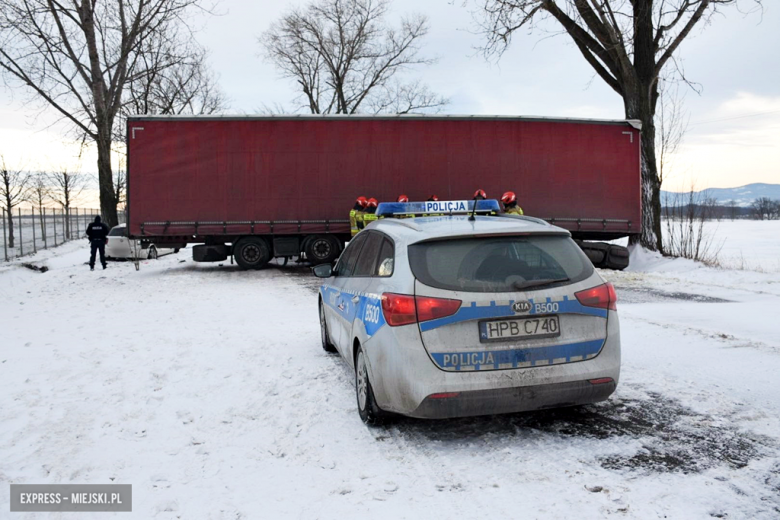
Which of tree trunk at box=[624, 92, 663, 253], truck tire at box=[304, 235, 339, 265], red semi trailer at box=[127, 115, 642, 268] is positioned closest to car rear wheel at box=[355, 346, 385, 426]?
red semi trailer at box=[127, 115, 642, 268]

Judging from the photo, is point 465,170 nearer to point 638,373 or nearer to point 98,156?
point 638,373

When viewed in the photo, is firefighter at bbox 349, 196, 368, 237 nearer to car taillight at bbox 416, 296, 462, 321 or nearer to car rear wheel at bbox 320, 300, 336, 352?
car rear wheel at bbox 320, 300, 336, 352

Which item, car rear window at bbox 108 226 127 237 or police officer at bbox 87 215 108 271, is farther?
car rear window at bbox 108 226 127 237

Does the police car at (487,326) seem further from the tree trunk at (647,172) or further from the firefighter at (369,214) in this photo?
the tree trunk at (647,172)

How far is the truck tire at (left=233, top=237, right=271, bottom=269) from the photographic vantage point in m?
15.9

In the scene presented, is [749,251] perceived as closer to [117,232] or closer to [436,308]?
[117,232]

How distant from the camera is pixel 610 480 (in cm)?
312

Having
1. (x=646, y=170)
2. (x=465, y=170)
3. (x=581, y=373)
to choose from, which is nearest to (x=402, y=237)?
(x=581, y=373)

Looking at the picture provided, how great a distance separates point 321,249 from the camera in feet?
52.2

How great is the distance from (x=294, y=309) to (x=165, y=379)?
422 cm

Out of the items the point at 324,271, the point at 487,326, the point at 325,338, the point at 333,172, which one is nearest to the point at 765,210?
the point at 333,172

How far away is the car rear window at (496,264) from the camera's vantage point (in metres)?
3.64

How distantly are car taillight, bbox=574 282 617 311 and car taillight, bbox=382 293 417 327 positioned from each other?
1.08 m

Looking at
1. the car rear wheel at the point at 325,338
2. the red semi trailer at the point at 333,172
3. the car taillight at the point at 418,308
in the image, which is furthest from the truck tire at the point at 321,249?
the car taillight at the point at 418,308
